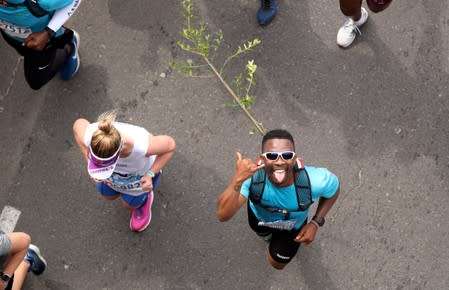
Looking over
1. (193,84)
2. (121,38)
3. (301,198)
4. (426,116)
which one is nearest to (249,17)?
(193,84)

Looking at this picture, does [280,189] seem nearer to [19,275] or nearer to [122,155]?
[122,155]

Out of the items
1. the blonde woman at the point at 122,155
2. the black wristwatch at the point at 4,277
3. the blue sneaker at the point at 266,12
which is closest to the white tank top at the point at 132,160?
the blonde woman at the point at 122,155

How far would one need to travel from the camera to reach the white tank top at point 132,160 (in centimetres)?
434

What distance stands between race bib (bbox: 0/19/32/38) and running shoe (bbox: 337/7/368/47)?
268cm

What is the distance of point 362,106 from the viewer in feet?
18.7

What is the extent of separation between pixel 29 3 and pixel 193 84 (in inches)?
67.1

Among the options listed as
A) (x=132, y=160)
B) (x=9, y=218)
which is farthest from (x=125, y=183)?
(x=9, y=218)

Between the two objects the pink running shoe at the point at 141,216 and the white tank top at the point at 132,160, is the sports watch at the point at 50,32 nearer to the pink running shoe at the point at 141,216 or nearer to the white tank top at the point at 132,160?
the white tank top at the point at 132,160

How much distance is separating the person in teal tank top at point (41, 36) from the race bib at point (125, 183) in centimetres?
119

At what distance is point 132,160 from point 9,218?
176cm

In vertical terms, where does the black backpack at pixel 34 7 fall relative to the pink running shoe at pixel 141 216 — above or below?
above

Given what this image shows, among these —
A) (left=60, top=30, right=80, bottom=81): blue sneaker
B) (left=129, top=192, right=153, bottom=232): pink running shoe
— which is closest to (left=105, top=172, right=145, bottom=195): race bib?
(left=129, top=192, right=153, bottom=232): pink running shoe

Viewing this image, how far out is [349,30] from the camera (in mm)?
5750

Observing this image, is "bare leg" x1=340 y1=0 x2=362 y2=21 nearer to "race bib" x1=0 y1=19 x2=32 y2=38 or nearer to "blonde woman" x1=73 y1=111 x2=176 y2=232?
"blonde woman" x1=73 y1=111 x2=176 y2=232
